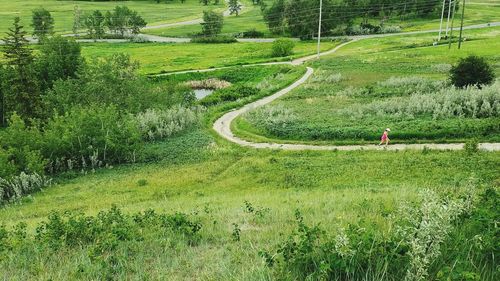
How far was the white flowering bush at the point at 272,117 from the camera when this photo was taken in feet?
128

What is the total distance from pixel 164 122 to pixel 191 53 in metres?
62.5

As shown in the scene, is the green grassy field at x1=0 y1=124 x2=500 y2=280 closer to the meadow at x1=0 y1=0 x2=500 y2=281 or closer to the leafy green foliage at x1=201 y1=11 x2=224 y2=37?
the meadow at x1=0 y1=0 x2=500 y2=281

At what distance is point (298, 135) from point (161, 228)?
2750 cm

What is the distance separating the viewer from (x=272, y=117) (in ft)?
135

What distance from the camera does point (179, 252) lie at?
8406 millimetres

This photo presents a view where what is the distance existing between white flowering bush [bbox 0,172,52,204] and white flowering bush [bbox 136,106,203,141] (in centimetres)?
1231

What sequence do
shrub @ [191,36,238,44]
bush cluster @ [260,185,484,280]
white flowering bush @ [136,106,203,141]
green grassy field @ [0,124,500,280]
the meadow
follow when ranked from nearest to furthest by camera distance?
bush cluster @ [260,185,484,280], the meadow, green grassy field @ [0,124,500,280], white flowering bush @ [136,106,203,141], shrub @ [191,36,238,44]

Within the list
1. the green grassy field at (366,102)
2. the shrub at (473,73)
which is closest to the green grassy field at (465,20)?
the green grassy field at (366,102)

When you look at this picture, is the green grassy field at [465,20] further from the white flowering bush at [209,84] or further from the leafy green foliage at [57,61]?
the leafy green foliage at [57,61]

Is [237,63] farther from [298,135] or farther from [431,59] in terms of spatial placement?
[298,135]

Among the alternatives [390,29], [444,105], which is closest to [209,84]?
[444,105]

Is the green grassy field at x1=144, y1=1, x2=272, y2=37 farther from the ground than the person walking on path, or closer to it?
farther from the ground

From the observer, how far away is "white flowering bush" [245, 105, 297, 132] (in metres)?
39.1

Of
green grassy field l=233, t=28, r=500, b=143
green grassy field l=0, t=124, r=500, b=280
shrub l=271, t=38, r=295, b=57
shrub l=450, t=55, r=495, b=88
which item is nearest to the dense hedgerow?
green grassy field l=0, t=124, r=500, b=280
